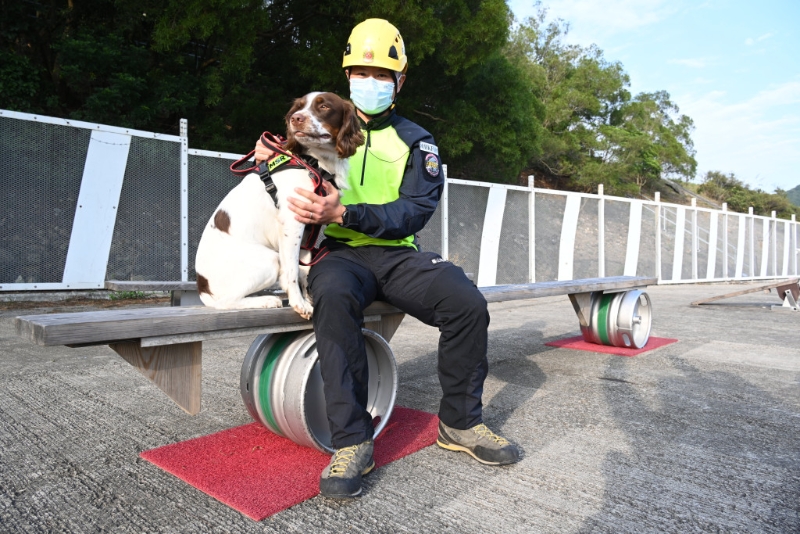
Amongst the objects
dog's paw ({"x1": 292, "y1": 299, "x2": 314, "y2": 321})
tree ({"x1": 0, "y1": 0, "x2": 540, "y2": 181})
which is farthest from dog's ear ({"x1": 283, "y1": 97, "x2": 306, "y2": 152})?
tree ({"x1": 0, "y1": 0, "x2": 540, "y2": 181})

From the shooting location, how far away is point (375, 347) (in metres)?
2.61

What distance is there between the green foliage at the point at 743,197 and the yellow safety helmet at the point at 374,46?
42954mm

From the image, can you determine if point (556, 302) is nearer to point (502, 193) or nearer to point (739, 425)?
point (502, 193)

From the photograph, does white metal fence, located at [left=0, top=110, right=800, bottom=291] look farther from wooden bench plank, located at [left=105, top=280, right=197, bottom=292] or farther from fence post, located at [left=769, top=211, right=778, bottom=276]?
fence post, located at [left=769, top=211, right=778, bottom=276]

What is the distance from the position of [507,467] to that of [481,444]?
0.14 m

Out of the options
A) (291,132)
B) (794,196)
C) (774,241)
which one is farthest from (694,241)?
(794,196)

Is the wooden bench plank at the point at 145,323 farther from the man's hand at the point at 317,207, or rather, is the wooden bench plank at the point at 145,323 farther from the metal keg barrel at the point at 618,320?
the metal keg barrel at the point at 618,320

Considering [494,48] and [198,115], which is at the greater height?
[494,48]

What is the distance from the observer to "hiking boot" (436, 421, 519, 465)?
89.7 inches

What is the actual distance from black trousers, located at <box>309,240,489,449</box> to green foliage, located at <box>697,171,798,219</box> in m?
43.2

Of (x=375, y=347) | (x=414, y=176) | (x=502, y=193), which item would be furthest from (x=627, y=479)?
(x=502, y=193)

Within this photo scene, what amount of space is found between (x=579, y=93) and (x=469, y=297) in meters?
31.2

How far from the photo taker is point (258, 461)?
7.51 ft

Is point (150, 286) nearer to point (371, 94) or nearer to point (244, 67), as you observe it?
point (371, 94)
